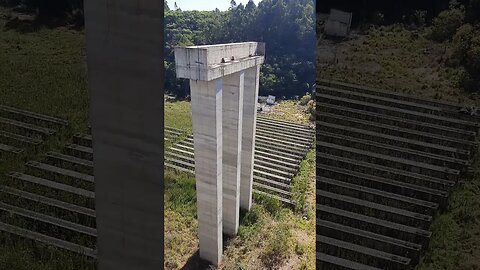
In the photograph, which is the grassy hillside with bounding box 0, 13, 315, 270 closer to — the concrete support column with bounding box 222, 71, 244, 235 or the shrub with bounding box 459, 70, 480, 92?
the concrete support column with bounding box 222, 71, 244, 235

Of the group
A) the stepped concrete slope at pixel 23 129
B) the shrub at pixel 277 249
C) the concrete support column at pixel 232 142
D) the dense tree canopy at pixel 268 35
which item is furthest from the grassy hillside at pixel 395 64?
the dense tree canopy at pixel 268 35

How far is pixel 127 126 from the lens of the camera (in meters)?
5.09

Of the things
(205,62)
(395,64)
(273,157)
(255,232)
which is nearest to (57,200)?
(205,62)

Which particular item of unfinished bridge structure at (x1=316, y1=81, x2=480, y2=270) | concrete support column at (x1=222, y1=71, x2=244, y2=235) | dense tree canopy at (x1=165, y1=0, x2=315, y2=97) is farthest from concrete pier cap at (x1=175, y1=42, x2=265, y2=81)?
dense tree canopy at (x1=165, y1=0, x2=315, y2=97)

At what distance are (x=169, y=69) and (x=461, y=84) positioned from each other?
55142 mm

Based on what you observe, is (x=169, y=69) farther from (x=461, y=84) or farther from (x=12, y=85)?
(x=461, y=84)

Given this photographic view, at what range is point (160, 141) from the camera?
5.05 metres

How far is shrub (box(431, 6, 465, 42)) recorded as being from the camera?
428 centimetres

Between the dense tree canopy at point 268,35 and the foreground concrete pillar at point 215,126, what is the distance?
130 feet

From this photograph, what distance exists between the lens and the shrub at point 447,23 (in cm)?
428

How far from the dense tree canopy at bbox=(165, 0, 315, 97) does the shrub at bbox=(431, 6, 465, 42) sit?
163 feet

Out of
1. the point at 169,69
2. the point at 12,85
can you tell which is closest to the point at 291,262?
the point at 12,85

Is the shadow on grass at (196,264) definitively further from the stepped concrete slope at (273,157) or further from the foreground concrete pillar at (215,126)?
the stepped concrete slope at (273,157)

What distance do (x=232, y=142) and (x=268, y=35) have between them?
206ft
